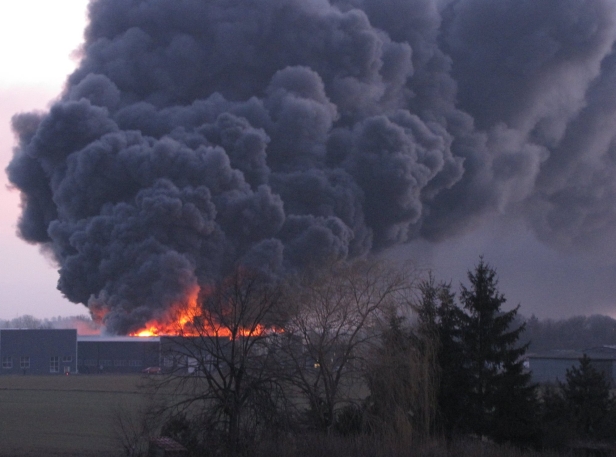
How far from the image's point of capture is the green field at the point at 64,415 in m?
20.6

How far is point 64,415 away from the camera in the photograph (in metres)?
29.2

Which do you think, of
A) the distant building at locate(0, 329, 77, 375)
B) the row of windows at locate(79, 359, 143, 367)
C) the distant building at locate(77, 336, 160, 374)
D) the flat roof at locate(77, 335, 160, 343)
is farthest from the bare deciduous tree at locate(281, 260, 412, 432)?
the distant building at locate(0, 329, 77, 375)

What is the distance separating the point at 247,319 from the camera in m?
17.2

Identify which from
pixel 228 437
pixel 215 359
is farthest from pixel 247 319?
pixel 228 437

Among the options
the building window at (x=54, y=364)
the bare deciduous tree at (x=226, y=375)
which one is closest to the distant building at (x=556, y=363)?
the building window at (x=54, y=364)

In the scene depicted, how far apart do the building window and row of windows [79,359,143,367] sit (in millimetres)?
1685

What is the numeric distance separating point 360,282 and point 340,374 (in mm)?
2694

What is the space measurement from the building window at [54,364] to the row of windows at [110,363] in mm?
1685

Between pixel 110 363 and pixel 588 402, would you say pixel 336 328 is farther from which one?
pixel 110 363

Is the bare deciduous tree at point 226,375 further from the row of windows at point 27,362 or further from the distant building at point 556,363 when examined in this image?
the row of windows at point 27,362

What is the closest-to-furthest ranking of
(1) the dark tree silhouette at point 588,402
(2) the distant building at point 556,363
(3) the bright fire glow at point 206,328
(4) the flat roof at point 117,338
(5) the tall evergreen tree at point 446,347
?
1. (3) the bright fire glow at point 206,328
2. (5) the tall evergreen tree at point 446,347
3. (1) the dark tree silhouette at point 588,402
4. (4) the flat roof at point 117,338
5. (2) the distant building at point 556,363

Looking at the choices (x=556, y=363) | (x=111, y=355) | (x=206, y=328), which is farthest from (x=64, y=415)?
(x=556, y=363)

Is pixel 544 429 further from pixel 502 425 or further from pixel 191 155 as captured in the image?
pixel 191 155

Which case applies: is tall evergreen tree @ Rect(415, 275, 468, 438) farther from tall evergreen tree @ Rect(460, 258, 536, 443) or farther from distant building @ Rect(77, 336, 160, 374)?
distant building @ Rect(77, 336, 160, 374)
